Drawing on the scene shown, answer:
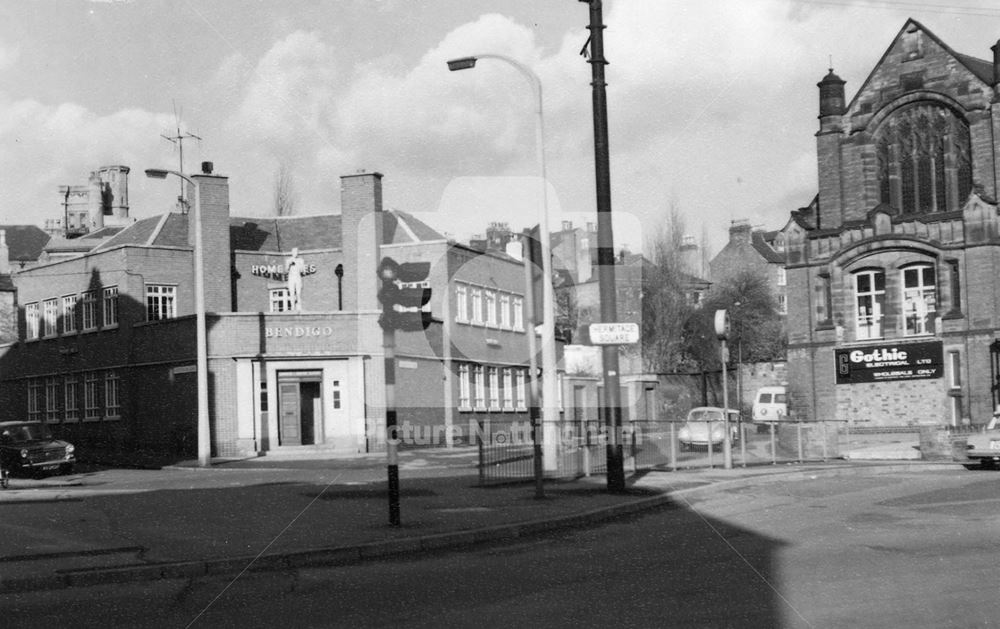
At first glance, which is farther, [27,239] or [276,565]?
[27,239]

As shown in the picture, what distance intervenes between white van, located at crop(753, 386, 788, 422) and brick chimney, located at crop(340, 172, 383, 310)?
2121 cm

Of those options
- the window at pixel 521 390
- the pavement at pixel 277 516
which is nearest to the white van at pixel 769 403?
the window at pixel 521 390

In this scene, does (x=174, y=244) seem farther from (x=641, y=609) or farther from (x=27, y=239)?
(x=641, y=609)

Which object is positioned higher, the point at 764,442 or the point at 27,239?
the point at 27,239

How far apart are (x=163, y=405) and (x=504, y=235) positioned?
56.5 feet

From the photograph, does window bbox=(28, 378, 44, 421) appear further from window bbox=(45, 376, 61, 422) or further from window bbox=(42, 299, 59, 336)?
window bbox=(42, 299, 59, 336)

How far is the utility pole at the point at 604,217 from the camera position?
17.0 m

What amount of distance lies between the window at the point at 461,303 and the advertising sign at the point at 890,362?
1615 cm

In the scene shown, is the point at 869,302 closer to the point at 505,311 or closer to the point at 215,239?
the point at 505,311

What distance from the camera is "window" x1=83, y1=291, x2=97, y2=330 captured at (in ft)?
144

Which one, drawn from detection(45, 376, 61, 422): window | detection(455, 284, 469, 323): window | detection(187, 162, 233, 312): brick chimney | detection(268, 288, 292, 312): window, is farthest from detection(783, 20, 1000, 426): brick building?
detection(45, 376, 61, 422): window

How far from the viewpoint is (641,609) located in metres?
8.02

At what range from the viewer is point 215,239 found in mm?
43469

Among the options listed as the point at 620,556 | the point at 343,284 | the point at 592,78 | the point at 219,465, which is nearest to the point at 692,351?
the point at 343,284
